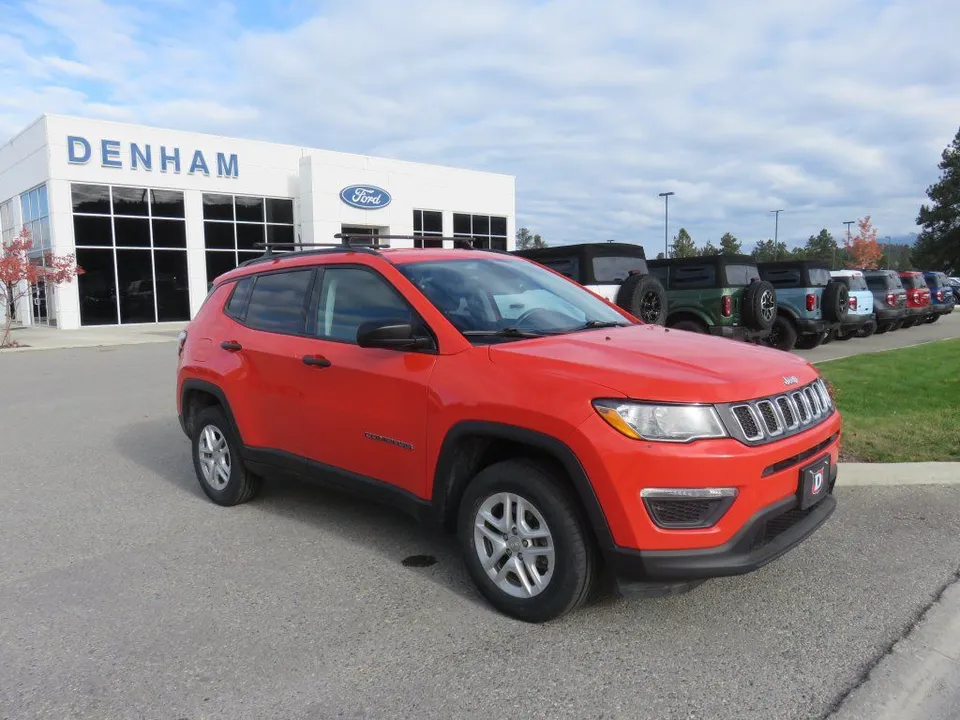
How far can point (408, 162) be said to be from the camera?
32.5 m

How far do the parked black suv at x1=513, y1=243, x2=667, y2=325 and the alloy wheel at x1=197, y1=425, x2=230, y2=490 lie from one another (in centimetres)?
637

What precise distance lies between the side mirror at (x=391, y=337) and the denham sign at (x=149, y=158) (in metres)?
25.3

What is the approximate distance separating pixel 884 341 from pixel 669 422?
1729 cm

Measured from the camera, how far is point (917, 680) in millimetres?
2893

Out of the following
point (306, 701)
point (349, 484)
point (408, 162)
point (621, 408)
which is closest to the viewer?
point (306, 701)

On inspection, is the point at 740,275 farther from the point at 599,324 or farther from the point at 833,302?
the point at 599,324

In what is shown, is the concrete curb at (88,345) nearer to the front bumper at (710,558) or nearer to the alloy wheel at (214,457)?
the alloy wheel at (214,457)

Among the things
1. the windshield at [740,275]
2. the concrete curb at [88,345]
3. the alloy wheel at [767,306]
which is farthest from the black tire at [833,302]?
the concrete curb at [88,345]

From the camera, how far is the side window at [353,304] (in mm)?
4023

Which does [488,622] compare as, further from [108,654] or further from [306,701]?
[108,654]

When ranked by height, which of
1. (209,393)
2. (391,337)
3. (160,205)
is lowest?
(209,393)

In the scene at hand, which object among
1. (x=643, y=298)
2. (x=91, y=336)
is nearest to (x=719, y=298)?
(x=643, y=298)

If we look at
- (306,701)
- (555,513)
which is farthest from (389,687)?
(555,513)

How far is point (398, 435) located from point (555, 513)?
39.4 inches
